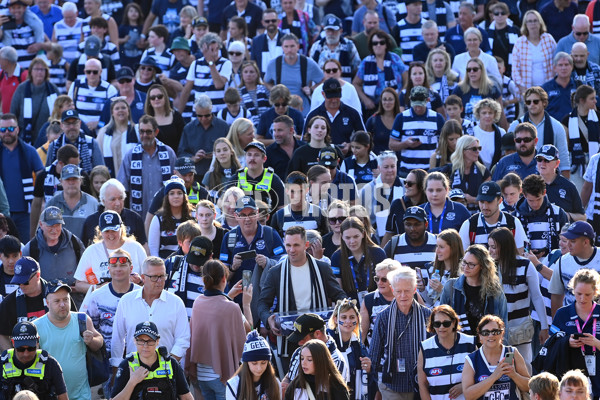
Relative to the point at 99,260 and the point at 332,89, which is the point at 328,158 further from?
the point at 99,260

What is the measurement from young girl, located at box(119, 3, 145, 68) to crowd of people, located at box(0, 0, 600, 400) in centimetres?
4

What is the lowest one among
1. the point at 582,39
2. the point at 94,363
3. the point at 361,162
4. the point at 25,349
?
the point at 94,363

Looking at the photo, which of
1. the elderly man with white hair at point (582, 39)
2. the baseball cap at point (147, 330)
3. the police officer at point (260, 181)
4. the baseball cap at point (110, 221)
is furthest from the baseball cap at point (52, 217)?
the elderly man with white hair at point (582, 39)

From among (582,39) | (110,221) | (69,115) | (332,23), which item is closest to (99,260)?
(110,221)

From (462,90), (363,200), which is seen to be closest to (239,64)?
(462,90)

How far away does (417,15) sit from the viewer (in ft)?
59.0

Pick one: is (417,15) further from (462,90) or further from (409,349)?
(409,349)

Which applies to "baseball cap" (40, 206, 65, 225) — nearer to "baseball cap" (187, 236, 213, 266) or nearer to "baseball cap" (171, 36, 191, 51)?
"baseball cap" (187, 236, 213, 266)

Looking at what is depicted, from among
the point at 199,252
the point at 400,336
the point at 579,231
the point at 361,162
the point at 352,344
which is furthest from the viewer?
the point at 361,162

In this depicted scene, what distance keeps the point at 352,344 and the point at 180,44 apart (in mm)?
8864

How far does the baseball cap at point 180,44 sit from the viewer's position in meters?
17.4

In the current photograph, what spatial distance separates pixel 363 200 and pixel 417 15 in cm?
567

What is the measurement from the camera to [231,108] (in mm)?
15594

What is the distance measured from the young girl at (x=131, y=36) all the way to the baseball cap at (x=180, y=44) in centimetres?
170
